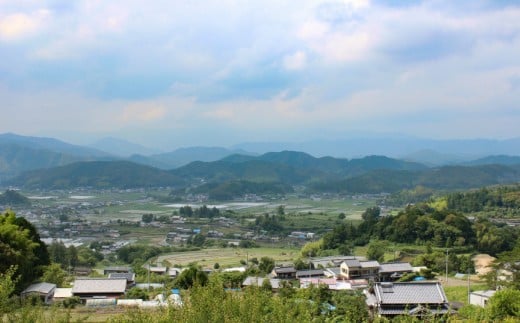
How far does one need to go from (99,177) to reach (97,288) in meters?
97.6

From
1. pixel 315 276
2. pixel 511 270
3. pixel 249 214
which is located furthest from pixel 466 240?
pixel 249 214

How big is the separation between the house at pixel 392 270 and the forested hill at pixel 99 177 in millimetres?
88604

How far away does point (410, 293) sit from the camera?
15.1 meters

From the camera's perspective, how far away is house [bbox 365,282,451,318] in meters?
14.8

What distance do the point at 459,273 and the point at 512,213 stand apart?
25.6 metres

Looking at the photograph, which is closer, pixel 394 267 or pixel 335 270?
pixel 394 267

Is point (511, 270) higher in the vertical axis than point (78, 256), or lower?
higher

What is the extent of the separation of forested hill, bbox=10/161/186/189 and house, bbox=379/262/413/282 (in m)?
88.6

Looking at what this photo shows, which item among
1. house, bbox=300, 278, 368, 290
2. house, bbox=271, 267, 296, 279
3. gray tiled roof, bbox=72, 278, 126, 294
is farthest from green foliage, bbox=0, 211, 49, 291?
house, bbox=271, 267, 296, 279

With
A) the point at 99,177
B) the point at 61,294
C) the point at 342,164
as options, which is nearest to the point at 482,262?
the point at 61,294

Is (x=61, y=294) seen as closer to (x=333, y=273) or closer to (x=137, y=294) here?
(x=137, y=294)

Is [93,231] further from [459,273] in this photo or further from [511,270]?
[511,270]

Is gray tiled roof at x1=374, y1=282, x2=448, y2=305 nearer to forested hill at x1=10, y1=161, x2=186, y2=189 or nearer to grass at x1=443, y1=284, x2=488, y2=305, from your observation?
grass at x1=443, y1=284, x2=488, y2=305

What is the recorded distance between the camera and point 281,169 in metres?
128
